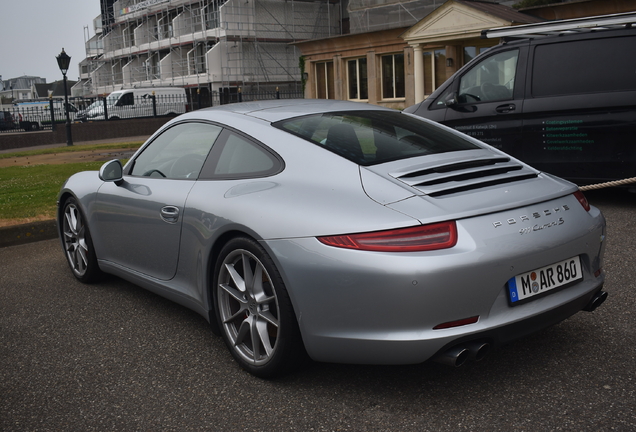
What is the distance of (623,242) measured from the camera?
577 cm

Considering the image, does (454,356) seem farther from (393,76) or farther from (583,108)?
(393,76)

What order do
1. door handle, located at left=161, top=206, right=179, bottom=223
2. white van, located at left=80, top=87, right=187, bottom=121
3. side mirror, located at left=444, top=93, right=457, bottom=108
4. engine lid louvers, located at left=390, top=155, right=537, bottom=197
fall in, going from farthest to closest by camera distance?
white van, located at left=80, top=87, right=187, bottom=121, side mirror, located at left=444, top=93, right=457, bottom=108, door handle, located at left=161, top=206, right=179, bottom=223, engine lid louvers, located at left=390, top=155, right=537, bottom=197

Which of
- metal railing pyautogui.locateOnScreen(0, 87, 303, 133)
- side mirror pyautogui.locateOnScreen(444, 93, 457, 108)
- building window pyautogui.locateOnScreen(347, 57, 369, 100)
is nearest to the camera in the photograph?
side mirror pyautogui.locateOnScreen(444, 93, 457, 108)

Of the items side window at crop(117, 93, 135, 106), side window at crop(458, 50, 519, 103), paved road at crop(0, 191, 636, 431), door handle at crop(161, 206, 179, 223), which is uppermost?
side window at crop(117, 93, 135, 106)

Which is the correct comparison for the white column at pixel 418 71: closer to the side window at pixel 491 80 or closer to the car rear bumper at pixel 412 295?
the side window at pixel 491 80

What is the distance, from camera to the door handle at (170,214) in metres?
3.87

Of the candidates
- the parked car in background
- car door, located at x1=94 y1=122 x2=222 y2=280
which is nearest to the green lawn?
car door, located at x1=94 y1=122 x2=222 y2=280

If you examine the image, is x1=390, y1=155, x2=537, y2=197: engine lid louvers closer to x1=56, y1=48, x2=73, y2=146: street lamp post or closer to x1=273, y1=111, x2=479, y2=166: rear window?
x1=273, y1=111, x2=479, y2=166: rear window

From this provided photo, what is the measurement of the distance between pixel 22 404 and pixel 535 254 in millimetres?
2508

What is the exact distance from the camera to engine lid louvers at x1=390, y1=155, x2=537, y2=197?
10.2 ft

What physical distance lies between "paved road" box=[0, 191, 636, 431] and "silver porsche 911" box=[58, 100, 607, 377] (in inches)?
9.2

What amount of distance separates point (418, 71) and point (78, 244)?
27275mm

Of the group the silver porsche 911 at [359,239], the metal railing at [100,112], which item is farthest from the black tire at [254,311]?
the metal railing at [100,112]

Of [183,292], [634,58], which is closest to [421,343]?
[183,292]
